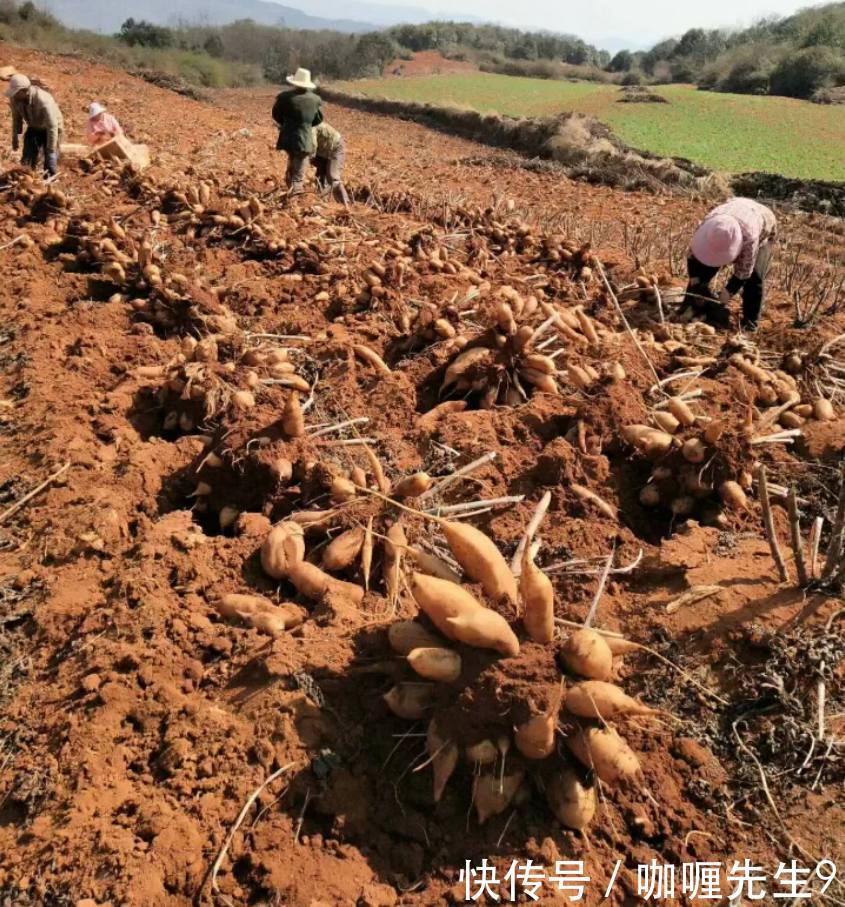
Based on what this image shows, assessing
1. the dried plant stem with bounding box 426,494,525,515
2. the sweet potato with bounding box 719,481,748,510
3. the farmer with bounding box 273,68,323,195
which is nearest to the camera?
the dried plant stem with bounding box 426,494,525,515

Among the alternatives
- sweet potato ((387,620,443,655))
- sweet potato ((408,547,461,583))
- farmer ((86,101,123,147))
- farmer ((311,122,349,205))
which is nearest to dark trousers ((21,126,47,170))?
farmer ((86,101,123,147))

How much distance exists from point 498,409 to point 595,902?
8.29 ft

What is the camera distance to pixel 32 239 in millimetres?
6312

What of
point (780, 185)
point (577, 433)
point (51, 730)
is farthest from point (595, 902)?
point (780, 185)

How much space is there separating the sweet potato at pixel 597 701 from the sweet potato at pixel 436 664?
1.13ft

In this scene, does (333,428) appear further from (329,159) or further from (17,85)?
(17,85)

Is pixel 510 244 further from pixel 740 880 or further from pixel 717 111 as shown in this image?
pixel 717 111

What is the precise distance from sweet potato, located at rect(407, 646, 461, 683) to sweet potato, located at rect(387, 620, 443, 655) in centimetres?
7

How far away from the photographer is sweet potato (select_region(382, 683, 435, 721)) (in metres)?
2.09

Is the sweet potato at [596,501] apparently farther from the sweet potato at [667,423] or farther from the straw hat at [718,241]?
the straw hat at [718,241]

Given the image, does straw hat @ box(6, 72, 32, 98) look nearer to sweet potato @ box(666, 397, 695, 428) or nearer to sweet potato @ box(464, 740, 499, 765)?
sweet potato @ box(666, 397, 695, 428)

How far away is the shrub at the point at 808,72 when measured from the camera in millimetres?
36812

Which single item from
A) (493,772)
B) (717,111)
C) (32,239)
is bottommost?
(493,772)

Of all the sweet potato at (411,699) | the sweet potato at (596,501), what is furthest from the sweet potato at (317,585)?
the sweet potato at (596,501)
